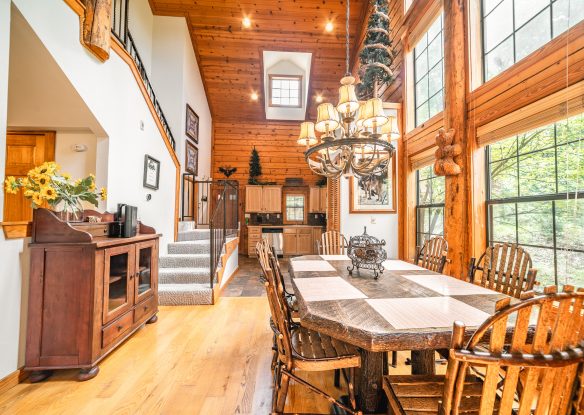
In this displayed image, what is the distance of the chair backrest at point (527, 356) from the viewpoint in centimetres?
70

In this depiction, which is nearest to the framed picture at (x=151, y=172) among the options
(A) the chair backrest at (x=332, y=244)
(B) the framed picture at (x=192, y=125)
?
(B) the framed picture at (x=192, y=125)

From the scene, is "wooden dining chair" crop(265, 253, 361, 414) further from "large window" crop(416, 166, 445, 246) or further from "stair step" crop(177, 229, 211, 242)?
"stair step" crop(177, 229, 211, 242)

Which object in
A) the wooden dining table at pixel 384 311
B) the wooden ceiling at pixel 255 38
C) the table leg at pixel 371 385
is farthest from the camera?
the wooden ceiling at pixel 255 38

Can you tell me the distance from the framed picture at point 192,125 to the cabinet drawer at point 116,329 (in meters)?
3.81

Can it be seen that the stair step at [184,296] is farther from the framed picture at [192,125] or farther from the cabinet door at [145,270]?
the framed picture at [192,125]

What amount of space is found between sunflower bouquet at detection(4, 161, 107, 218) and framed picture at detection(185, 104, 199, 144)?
3333mm

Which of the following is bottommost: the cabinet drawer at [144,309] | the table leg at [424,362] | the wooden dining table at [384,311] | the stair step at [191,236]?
the cabinet drawer at [144,309]

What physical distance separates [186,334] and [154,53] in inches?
207

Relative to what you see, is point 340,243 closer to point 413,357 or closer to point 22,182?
point 413,357

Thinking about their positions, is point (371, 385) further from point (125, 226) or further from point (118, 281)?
point (125, 226)

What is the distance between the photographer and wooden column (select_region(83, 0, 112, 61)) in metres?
2.41

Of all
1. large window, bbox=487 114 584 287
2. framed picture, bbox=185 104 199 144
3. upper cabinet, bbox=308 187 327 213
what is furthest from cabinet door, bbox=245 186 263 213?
large window, bbox=487 114 584 287

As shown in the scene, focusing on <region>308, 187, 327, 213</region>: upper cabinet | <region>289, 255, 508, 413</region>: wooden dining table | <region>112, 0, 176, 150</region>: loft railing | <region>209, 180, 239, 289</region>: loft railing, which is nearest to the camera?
<region>289, 255, 508, 413</region>: wooden dining table

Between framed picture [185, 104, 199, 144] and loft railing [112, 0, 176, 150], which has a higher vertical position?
loft railing [112, 0, 176, 150]
